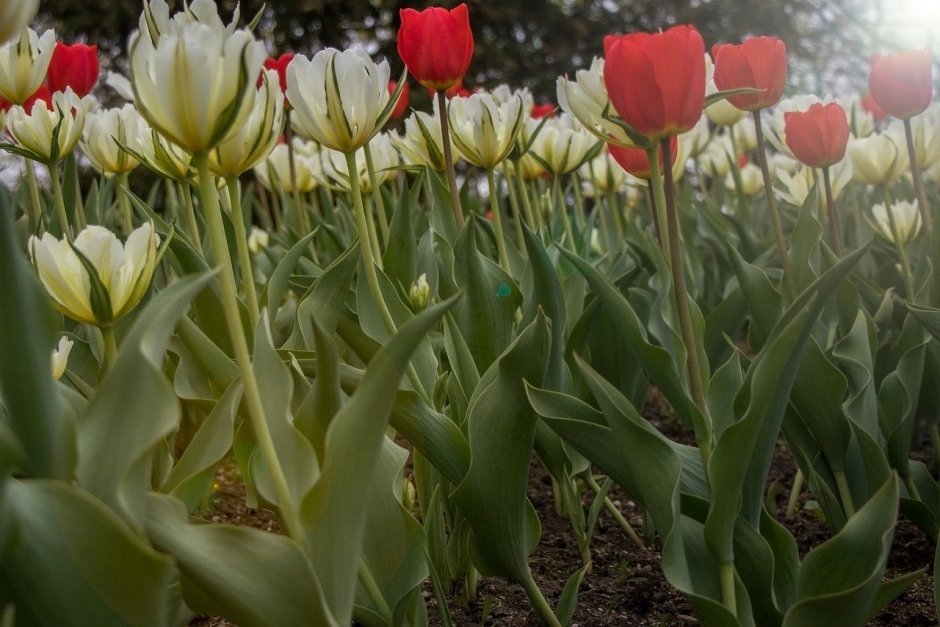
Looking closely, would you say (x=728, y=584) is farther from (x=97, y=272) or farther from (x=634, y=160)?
(x=97, y=272)

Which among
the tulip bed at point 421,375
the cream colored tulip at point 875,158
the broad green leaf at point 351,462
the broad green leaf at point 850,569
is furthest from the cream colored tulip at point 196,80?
the cream colored tulip at point 875,158

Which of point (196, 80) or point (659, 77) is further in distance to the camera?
point (659, 77)

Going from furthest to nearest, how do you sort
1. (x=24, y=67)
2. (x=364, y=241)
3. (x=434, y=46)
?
(x=24, y=67)
(x=434, y=46)
(x=364, y=241)

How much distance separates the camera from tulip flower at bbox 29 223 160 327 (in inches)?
36.8

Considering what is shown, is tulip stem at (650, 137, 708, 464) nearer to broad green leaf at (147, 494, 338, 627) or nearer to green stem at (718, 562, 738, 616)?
green stem at (718, 562, 738, 616)

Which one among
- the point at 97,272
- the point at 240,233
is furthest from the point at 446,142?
the point at 97,272

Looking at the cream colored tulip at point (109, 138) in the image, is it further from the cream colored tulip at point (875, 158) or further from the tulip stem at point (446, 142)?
the cream colored tulip at point (875, 158)

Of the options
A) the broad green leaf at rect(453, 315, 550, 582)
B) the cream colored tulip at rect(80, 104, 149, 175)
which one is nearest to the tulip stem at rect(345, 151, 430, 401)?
the broad green leaf at rect(453, 315, 550, 582)

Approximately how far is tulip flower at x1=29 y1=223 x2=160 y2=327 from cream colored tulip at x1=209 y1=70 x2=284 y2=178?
141 millimetres

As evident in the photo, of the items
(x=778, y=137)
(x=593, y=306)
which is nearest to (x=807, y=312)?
(x=593, y=306)

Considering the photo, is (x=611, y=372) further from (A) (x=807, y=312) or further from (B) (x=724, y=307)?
(A) (x=807, y=312)

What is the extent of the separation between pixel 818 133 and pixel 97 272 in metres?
1.07

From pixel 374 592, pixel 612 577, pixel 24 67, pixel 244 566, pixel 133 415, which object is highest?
pixel 24 67

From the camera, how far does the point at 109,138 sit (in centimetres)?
166
